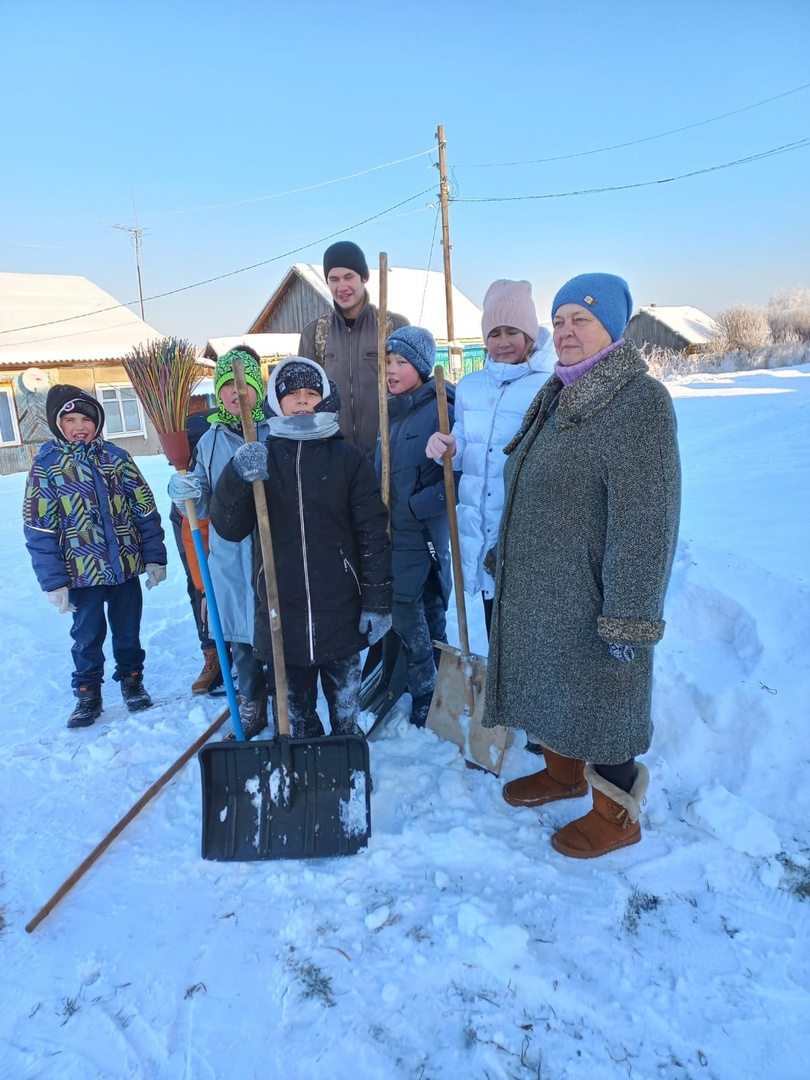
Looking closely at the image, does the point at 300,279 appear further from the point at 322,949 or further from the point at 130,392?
the point at 322,949

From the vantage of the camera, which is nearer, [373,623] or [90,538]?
[373,623]

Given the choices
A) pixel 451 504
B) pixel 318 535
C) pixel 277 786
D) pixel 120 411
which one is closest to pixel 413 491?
pixel 451 504

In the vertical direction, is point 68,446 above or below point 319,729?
above

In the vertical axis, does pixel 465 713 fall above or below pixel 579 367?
below

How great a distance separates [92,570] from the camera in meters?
3.26

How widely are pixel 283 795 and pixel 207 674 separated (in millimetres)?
1515

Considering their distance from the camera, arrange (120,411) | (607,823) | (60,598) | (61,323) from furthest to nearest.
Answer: (61,323) < (120,411) < (60,598) < (607,823)

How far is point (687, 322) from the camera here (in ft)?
119

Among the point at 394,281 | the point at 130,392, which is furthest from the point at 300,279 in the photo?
the point at 130,392

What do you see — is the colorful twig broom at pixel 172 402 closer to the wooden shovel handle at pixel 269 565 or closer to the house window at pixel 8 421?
the wooden shovel handle at pixel 269 565

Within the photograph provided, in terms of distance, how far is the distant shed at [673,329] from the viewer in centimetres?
3303

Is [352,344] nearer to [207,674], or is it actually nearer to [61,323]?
[207,674]

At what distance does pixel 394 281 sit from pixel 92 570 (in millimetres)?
20940

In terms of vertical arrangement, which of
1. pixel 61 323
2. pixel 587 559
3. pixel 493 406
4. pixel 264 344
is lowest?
pixel 587 559
